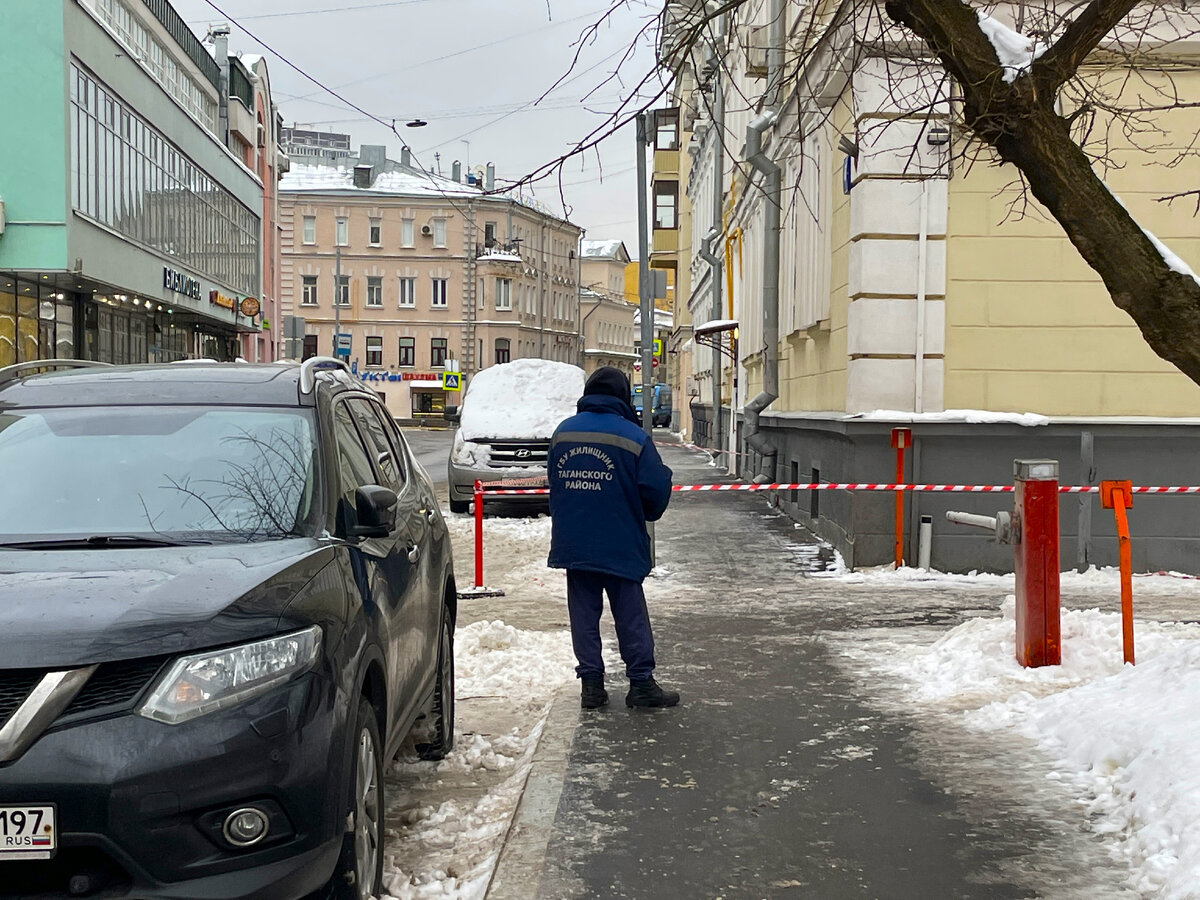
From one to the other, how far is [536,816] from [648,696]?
1816 mm

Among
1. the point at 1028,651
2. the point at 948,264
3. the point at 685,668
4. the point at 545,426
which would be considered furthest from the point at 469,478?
the point at 1028,651

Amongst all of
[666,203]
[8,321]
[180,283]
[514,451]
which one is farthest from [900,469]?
[666,203]

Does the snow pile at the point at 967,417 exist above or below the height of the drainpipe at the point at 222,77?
below

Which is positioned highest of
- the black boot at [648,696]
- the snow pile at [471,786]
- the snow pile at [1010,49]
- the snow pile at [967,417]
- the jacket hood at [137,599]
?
the snow pile at [1010,49]

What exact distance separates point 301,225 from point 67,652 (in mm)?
81566

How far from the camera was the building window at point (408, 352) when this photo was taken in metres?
81.8

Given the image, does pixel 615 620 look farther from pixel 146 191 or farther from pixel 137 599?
pixel 146 191

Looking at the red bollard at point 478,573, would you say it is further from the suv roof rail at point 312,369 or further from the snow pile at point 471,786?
the suv roof rail at point 312,369

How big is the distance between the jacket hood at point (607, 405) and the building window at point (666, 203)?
152 ft

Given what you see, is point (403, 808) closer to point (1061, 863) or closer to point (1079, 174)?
point (1061, 863)

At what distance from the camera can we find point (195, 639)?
323 centimetres

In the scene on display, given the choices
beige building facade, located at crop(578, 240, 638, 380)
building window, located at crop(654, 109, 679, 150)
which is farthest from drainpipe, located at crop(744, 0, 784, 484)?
beige building facade, located at crop(578, 240, 638, 380)

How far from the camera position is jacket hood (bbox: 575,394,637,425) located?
6.66m

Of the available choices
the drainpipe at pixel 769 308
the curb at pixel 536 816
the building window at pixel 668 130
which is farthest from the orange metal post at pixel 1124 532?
the building window at pixel 668 130
